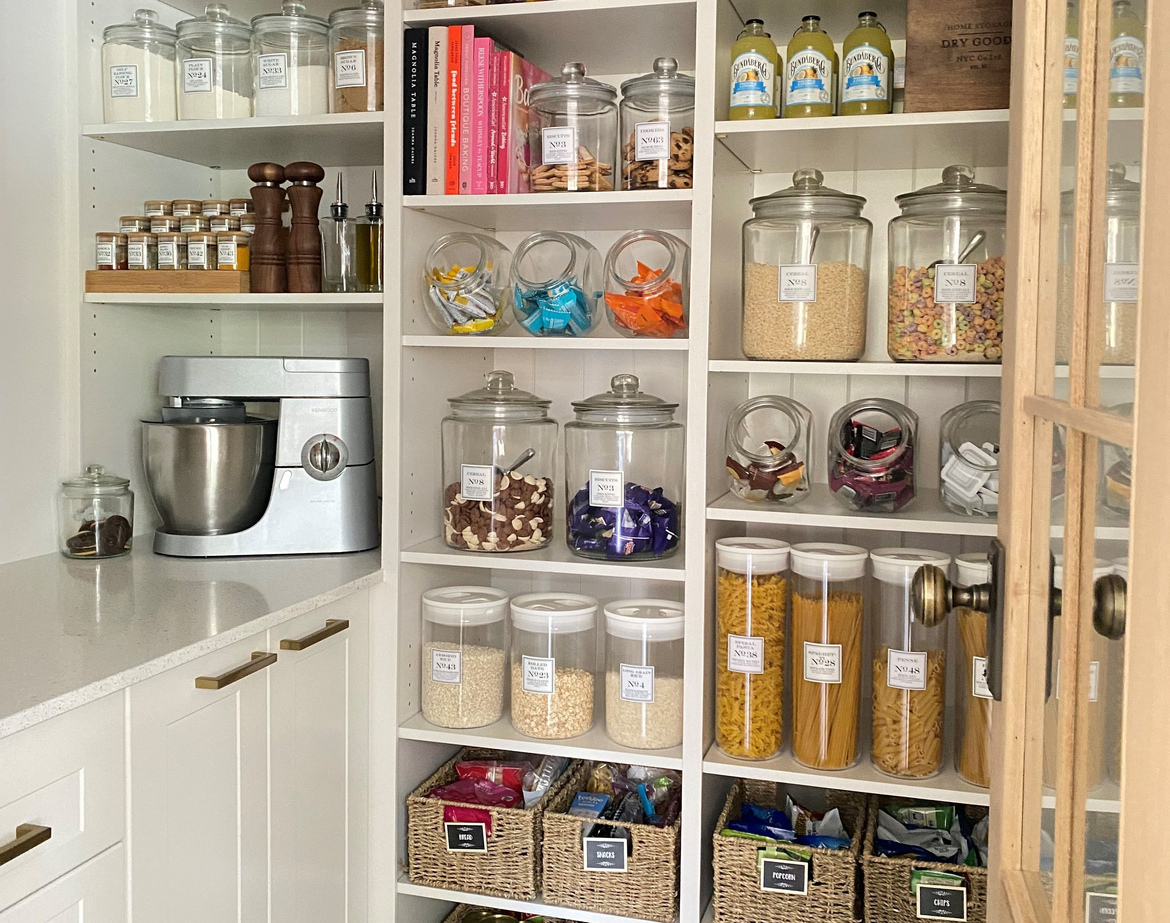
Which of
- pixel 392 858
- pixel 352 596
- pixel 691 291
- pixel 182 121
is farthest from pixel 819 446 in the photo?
pixel 182 121

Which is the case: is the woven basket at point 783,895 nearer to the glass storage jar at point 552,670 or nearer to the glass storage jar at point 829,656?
the glass storage jar at point 829,656

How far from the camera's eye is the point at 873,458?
5.65 feet

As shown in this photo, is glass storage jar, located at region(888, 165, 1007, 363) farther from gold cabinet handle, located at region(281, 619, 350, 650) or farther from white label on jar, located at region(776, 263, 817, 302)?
gold cabinet handle, located at region(281, 619, 350, 650)

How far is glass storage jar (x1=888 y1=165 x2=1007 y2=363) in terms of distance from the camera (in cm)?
162

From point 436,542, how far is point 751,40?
1.02 m

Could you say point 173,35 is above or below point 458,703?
above

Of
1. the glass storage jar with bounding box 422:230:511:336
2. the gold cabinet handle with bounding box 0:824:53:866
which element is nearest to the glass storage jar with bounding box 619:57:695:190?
the glass storage jar with bounding box 422:230:511:336

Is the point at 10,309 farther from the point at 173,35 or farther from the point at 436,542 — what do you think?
the point at 436,542

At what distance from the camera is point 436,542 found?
2014 millimetres

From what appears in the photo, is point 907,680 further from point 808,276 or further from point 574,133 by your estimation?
point 574,133

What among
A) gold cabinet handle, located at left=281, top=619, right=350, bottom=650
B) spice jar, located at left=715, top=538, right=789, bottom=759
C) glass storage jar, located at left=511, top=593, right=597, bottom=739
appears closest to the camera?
gold cabinet handle, located at left=281, top=619, right=350, bottom=650

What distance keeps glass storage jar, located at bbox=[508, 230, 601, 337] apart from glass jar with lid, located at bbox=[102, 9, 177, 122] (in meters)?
0.75

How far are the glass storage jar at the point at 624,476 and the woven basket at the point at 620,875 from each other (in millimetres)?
459

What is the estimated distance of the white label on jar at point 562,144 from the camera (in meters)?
1.81
